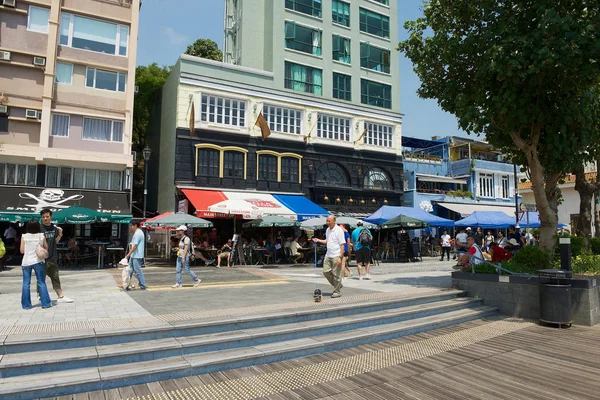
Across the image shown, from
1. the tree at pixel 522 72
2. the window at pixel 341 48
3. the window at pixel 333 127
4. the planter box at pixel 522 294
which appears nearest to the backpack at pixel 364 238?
the planter box at pixel 522 294

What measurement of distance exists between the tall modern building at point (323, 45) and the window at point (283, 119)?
4.97 ft

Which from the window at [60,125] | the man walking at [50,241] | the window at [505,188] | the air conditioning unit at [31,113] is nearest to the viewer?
the man walking at [50,241]

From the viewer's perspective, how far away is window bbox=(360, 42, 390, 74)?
28.7m

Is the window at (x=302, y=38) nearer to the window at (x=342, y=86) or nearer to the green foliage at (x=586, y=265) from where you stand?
the window at (x=342, y=86)

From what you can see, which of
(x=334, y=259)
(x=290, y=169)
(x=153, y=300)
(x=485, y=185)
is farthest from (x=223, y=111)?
(x=485, y=185)

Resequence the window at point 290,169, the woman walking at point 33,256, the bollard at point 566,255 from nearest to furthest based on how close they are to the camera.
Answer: the woman walking at point 33,256 < the bollard at point 566,255 < the window at point 290,169

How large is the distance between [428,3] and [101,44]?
17183 millimetres

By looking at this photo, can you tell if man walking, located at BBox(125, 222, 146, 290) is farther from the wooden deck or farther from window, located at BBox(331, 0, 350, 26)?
window, located at BBox(331, 0, 350, 26)

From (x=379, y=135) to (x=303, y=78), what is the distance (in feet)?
22.6

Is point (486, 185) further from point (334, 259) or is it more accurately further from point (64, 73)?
point (64, 73)

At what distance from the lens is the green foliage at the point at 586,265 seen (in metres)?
9.58

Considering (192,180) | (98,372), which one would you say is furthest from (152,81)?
(98,372)

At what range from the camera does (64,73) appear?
19.9 metres

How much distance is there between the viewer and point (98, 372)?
15.1ft
